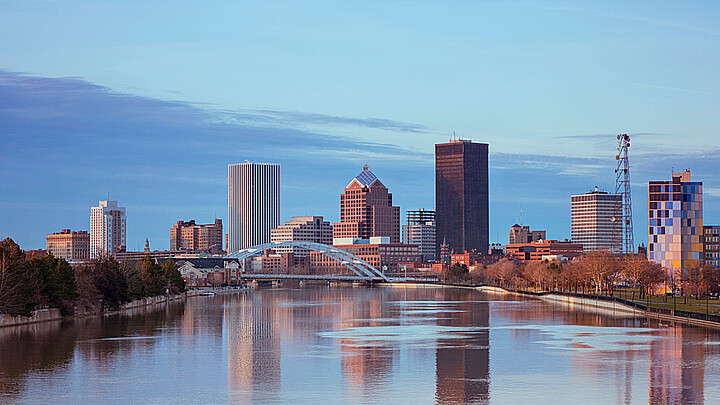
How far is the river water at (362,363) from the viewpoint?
35250mm

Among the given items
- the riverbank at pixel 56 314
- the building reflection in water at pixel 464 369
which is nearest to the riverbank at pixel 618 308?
the building reflection in water at pixel 464 369

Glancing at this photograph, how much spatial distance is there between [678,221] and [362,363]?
11024 centimetres

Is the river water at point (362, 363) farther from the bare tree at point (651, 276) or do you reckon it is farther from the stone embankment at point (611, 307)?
the bare tree at point (651, 276)

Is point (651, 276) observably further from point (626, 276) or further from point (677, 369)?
point (677, 369)

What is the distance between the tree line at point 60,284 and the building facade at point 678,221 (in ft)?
257

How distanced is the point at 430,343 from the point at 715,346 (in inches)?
651

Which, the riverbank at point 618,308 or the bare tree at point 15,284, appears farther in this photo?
the riverbank at point 618,308

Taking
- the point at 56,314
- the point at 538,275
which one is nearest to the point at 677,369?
Result: the point at 56,314

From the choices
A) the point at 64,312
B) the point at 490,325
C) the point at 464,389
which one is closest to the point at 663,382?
the point at 464,389

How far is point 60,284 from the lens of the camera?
80.9 metres

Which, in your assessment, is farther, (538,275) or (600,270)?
(538,275)

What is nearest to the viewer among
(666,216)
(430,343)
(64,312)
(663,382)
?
(663,382)

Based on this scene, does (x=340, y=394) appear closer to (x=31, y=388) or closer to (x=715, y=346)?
(x=31, y=388)

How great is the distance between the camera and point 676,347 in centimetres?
5331
